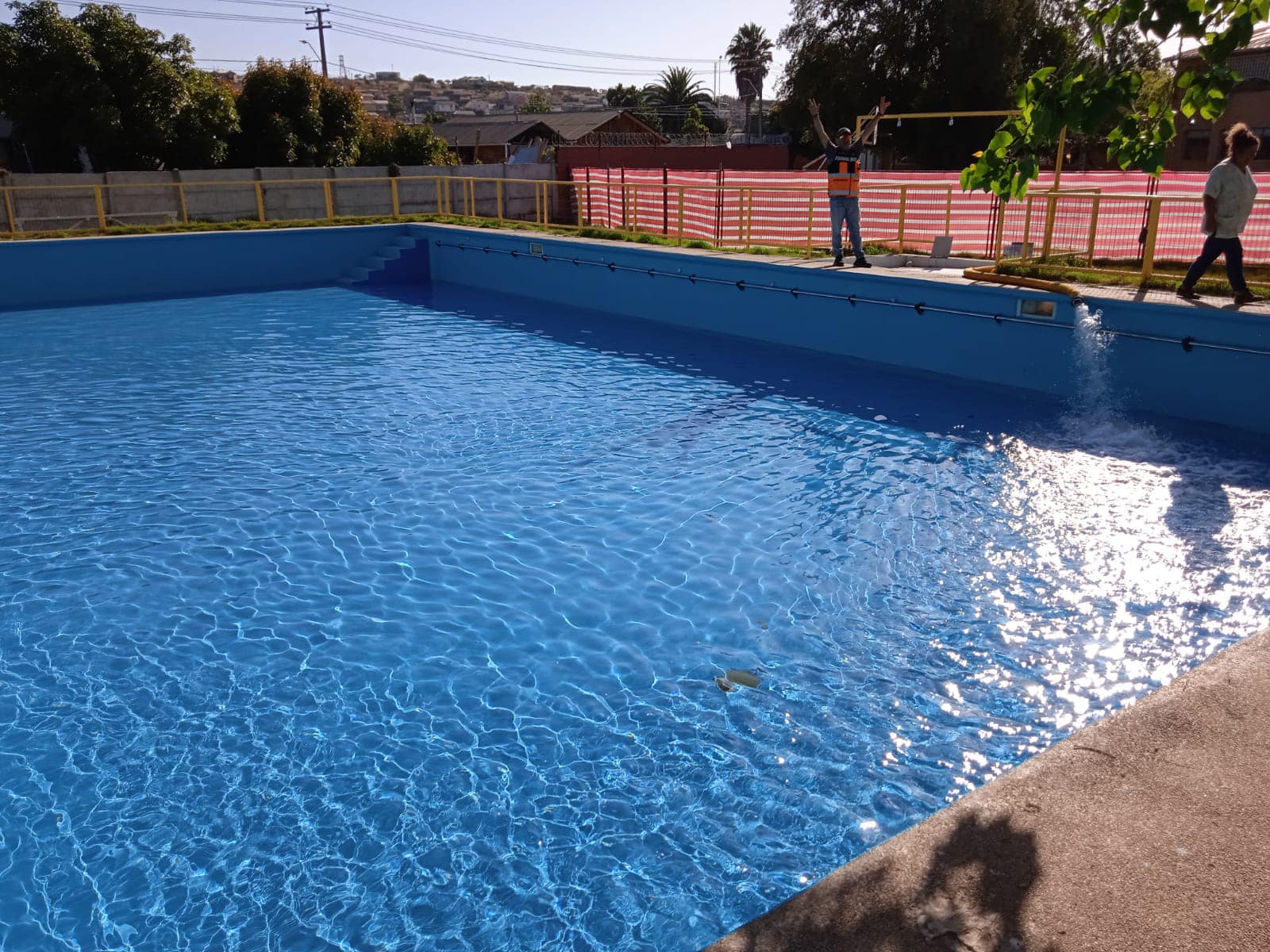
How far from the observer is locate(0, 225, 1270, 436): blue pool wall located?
27.8 feet

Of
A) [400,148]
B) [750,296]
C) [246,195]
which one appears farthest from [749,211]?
[400,148]

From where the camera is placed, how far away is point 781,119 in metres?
43.8

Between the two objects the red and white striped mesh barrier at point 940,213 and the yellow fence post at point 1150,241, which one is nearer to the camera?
the yellow fence post at point 1150,241

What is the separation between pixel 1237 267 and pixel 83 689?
353 inches

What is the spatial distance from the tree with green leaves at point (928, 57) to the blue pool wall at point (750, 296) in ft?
81.9

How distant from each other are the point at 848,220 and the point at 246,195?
1718 centimetres

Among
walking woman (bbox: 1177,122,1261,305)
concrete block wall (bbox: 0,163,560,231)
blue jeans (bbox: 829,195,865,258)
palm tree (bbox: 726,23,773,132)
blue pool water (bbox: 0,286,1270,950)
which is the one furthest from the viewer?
palm tree (bbox: 726,23,773,132)

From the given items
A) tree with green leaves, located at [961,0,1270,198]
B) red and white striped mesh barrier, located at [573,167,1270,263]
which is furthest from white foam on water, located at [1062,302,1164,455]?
tree with green leaves, located at [961,0,1270,198]

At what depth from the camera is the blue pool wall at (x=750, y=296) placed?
8484 millimetres

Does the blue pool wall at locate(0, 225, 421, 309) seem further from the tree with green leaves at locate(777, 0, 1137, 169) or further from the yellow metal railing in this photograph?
the tree with green leaves at locate(777, 0, 1137, 169)

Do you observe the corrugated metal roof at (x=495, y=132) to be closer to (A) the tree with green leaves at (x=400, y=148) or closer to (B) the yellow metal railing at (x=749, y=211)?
(A) the tree with green leaves at (x=400, y=148)

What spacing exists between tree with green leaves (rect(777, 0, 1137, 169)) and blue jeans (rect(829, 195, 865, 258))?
26.5 m

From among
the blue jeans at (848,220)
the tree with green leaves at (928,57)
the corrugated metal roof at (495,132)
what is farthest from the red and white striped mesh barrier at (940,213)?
the corrugated metal roof at (495,132)

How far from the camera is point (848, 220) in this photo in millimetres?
11703
